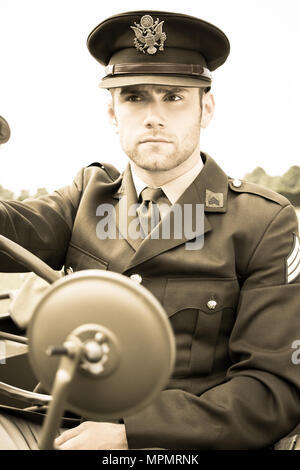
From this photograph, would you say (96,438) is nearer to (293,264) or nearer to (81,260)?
(81,260)

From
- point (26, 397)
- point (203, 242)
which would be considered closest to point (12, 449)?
point (26, 397)

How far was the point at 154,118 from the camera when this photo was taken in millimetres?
1335

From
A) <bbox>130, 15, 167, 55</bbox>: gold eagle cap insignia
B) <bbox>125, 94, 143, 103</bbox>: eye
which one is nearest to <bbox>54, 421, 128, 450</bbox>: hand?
<bbox>125, 94, 143, 103</bbox>: eye

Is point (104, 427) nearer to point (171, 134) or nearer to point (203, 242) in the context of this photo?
point (203, 242)

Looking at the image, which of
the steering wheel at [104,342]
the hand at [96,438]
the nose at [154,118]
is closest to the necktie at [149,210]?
the nose at [154,118]

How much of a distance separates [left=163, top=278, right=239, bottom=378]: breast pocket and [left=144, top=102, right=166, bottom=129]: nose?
42 cm

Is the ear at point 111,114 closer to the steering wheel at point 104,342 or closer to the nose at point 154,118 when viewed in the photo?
the nose at point 154,118

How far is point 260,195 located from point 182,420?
0.66 m

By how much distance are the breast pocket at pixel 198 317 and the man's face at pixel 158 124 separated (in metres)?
0.34

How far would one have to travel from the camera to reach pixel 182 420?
1207mm

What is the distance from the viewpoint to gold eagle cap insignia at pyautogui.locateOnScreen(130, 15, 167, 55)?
4.54 ft

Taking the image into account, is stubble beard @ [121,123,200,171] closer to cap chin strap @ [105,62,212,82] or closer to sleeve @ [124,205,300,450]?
cap chin strap @ [105,62,212,82]

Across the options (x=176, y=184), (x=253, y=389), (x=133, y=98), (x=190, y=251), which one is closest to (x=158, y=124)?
(x=133, y=98)

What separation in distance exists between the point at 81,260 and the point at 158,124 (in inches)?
18.6
